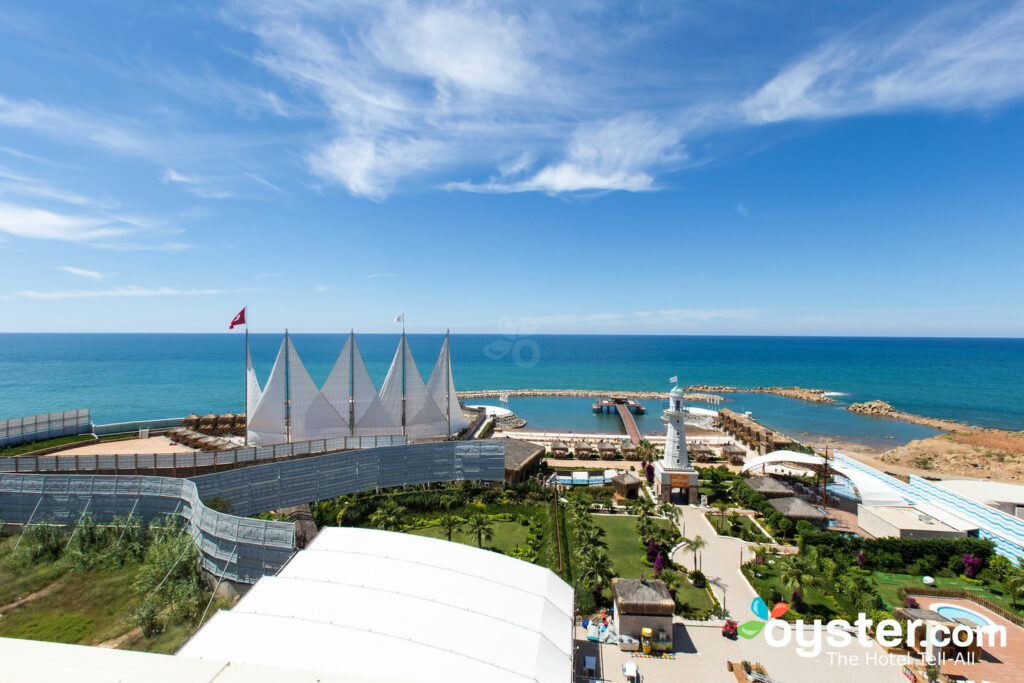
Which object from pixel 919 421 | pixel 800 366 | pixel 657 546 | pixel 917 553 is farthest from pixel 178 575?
pixel 800 366

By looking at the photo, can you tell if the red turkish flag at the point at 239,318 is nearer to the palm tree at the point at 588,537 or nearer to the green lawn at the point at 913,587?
the palm tree at the point at 588,537

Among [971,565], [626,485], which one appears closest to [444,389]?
[626,485]

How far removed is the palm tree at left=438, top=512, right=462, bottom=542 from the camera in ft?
78.3

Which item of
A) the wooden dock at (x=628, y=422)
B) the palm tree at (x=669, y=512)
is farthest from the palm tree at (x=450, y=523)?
the wooden dock at (x=628, y=422)

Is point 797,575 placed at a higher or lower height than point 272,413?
lower

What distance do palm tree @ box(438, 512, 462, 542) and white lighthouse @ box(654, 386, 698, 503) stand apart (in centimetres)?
1431

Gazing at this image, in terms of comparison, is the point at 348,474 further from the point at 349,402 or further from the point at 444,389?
the point at 444,389

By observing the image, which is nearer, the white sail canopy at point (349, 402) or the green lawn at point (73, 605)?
the green lawn at point (73, 605)

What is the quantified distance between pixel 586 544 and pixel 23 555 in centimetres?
2269

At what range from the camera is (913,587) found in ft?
69.8

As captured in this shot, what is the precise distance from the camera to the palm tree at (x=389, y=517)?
23109 mm

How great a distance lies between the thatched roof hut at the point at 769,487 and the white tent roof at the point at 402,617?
21546mm

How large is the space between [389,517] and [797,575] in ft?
61.3

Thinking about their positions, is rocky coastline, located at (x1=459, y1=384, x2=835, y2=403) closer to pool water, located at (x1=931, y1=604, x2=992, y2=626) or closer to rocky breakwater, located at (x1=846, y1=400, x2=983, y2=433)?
rocky breakwater, located at (x1=846, y1=400, x2=983, y2=433)
